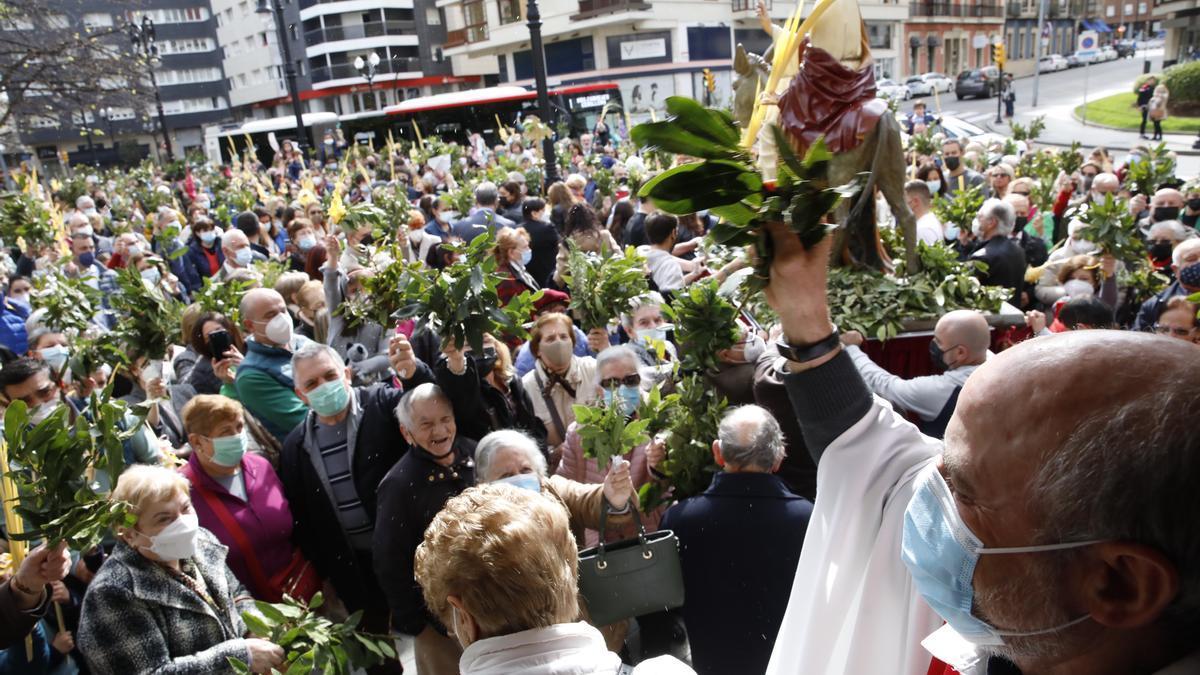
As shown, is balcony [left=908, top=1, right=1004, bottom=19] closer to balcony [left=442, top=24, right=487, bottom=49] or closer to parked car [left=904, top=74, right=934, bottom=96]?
parked car [left=904, top=74, right=934, bottom=96]

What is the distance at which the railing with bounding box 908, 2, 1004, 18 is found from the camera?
2004 inches

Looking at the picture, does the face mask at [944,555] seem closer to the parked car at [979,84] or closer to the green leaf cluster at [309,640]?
the green leaf cluster at [309,640]

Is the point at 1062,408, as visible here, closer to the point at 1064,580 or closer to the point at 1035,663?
the point at 1064,580

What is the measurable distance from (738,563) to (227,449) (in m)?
2.36

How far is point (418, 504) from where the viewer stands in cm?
340

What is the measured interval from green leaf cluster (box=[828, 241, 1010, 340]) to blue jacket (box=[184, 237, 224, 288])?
25.6 feet

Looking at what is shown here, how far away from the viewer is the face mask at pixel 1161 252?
6.26m

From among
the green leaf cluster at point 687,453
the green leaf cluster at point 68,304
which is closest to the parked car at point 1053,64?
the green leaf cluster at point 687,453


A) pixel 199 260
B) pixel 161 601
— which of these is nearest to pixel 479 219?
pixel 199 260

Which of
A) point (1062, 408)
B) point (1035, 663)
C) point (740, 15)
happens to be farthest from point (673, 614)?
point (740, 15)

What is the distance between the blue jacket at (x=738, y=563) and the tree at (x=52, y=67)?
17237mm

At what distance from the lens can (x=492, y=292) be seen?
11.8 feet

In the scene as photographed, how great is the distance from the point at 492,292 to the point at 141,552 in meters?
1.71

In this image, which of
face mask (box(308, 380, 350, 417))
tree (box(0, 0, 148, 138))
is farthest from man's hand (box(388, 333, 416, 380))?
tree (box(0, 0, 148, 138))
